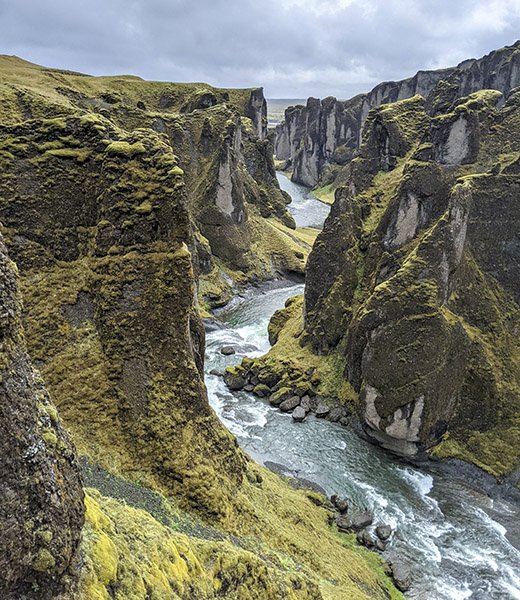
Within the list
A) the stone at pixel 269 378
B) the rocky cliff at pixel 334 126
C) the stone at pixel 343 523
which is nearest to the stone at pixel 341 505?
the stone at pixel 343 523

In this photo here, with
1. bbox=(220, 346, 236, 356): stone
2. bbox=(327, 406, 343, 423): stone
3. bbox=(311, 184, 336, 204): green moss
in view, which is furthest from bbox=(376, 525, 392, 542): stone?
bbox=(311, 184, 336, 204): green moss

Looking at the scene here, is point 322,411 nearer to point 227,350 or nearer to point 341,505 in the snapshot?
point 341,505

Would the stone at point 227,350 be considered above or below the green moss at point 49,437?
below

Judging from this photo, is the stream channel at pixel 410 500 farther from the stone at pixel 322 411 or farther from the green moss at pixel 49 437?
the green moss at pixel 49 437

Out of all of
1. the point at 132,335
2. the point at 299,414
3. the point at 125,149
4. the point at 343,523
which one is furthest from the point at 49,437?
the point at 299,414

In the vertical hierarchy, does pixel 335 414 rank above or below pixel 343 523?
above

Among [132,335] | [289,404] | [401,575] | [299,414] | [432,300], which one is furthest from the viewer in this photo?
[289,404]
